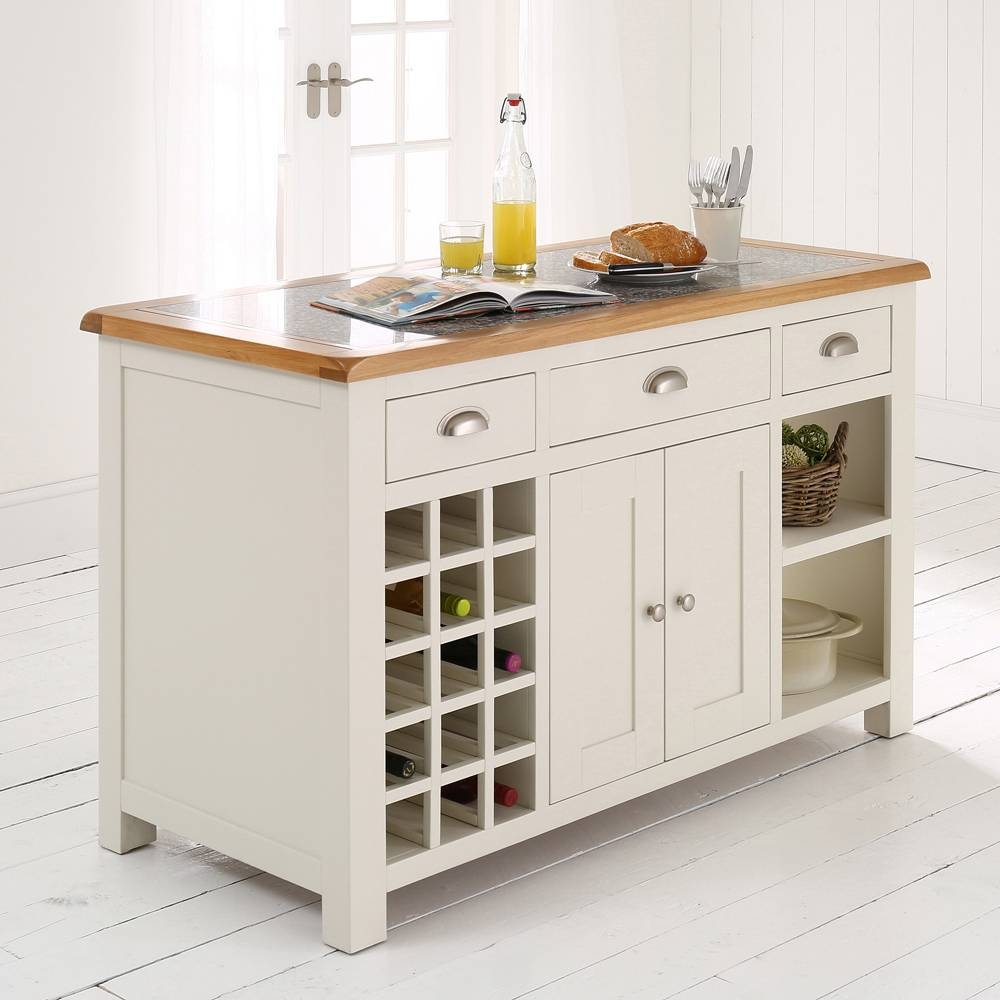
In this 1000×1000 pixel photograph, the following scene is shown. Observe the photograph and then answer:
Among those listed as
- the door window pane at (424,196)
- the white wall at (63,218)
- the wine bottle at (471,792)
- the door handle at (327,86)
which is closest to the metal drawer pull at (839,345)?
the wine bottle at (471,792)

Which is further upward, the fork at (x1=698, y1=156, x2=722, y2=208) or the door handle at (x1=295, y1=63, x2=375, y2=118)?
the door handle at (x1=295, y1=63, x2=375, y2=118)

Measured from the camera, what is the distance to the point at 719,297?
8.55ft

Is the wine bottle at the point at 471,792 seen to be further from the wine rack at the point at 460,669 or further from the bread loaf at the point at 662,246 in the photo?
the bread loaf at the point at 662,246

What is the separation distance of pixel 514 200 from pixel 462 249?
0.12 metres

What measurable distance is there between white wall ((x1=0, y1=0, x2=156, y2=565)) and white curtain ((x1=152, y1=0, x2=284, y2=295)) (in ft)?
0.25

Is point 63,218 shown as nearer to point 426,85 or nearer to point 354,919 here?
point 426,85

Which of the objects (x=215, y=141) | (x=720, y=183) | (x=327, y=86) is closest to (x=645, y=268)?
(x=720, y=183)

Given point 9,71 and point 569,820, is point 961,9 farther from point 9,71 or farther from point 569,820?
point 569,820

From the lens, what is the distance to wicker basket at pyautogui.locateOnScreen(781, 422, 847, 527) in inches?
115

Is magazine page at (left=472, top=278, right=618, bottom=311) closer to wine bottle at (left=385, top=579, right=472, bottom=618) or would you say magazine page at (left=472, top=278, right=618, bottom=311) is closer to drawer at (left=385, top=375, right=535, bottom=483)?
drawer at (left=385, top=375, right=535, bottom=483)

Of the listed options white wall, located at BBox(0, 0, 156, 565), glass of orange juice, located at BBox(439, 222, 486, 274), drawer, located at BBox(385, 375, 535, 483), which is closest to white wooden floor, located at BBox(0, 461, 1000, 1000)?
drawer, located at BBox(385, 375, 535, 483)

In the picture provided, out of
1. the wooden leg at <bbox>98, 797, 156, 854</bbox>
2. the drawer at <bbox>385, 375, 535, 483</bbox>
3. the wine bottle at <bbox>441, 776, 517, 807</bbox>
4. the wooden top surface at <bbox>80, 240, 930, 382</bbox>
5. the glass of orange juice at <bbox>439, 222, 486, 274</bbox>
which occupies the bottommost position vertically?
the wooden leg at <bbox>98, 797, 156, 854</bbox>

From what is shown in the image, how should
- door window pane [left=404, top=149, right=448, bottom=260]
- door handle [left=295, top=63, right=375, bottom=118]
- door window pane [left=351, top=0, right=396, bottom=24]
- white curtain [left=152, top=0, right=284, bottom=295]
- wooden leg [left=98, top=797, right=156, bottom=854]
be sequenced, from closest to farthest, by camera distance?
wooden leg [left=98, top=797, right=156, bottom=854] < white curtain [left=152, top=0, right=284, bottom=295] < door handle [left=295, top=63, right=375, bottom=118] < door window pane [left=351, top=0, right=396, bottom=24] < door window pane [left=404, top=149, right=448, bottom=260]

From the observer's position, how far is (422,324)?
2369mm
